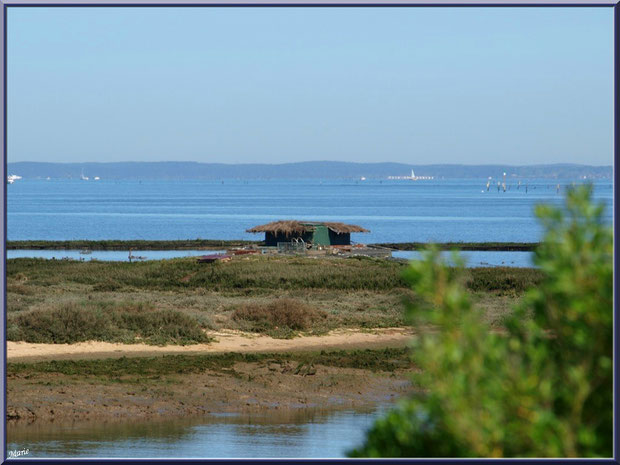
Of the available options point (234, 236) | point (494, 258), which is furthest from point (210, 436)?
point (234, 236)

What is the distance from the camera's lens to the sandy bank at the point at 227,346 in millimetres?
21422

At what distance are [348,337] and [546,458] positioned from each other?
2224 centimetres

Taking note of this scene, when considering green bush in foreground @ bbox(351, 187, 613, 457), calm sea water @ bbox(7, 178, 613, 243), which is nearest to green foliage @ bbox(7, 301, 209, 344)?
green bush in foreground @ bbox(351, 187, 613, 457)

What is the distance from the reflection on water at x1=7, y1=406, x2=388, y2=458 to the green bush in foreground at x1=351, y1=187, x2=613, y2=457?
30.4ft

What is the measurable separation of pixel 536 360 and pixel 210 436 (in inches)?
469

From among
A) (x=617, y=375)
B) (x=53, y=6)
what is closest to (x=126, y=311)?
(x=53, y=6)

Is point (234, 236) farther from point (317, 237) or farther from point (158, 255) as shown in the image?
point (317, 237)

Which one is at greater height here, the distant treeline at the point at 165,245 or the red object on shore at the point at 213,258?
the red object on shore at the point at 213,258

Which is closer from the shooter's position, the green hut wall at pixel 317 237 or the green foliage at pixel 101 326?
the green foliage at pixel 101 326

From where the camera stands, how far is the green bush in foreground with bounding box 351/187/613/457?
9.62ft

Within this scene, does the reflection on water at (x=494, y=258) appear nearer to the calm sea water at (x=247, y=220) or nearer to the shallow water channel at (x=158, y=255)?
the shallow water channel at (x=158, y=255)

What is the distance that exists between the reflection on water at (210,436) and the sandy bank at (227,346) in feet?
20.7

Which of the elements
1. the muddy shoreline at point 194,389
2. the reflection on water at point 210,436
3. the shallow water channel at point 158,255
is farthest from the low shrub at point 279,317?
the shallow water channel at point 158,255

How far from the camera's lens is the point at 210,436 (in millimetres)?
14398
